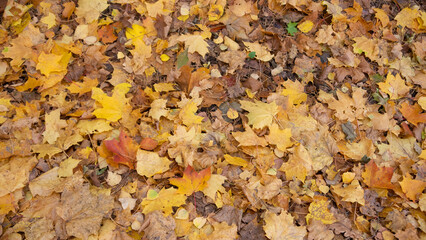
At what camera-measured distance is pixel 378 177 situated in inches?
92.4

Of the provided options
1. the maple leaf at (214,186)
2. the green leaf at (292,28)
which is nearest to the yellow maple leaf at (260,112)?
the maple leaf at (214,186)

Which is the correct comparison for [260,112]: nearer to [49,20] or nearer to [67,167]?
[67,167]

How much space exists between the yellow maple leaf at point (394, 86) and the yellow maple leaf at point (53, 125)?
2.84 m

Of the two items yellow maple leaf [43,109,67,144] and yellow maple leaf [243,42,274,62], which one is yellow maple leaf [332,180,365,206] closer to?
yellow maple leaf [243,42,274,62]

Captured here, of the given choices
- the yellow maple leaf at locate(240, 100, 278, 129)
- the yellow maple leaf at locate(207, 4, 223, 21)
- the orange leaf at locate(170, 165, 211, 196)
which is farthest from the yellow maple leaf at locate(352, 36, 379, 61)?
the orange leaf at locate(170, 165, 211, 196)

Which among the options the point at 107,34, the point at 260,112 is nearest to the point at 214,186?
the point at 260,112

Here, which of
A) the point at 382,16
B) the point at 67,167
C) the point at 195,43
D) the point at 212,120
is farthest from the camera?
the point at 382,16

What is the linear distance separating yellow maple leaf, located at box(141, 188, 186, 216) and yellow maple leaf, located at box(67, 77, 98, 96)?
1.12 m

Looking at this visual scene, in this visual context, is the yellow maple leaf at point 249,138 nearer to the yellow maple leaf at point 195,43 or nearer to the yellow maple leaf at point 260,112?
the yellow maple leaf at point 260,112

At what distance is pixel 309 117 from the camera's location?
2572 mm

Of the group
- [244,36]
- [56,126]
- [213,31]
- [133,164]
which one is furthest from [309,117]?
[56,126]

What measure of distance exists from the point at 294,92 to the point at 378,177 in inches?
37.8

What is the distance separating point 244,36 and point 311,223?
5.98ft

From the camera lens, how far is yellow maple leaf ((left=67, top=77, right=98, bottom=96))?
2584 mm
